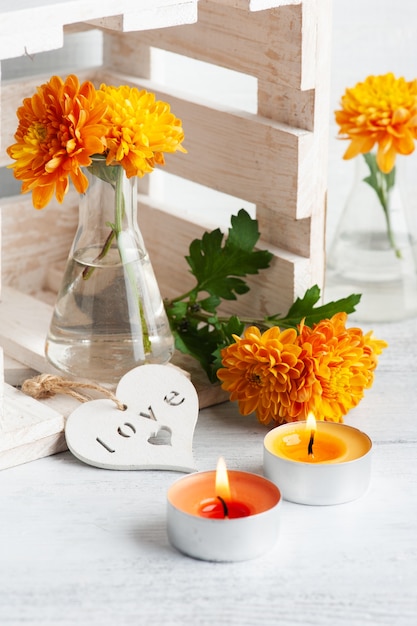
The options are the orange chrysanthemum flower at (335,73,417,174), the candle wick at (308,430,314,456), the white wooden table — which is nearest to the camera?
the white wooden table

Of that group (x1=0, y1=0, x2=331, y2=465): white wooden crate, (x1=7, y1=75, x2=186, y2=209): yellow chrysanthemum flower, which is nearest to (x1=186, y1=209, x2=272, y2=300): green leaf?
(x1=0, y1=0, x2=331, y2=465): white wooden crate

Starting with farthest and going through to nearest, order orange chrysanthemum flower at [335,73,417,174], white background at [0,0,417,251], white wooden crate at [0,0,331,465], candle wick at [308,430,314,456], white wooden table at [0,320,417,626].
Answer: white background at [0,0,417,251] → orange chrysanthemum flower at [335,73,417,174] → white wooden crate at [0,0,331,465] → candle wick at [308,430,314,456] → white wooden table at [0,320,417,626]

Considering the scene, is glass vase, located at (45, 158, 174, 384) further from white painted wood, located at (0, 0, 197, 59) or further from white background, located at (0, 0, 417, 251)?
white background, located at (0, 0, 417, 251)

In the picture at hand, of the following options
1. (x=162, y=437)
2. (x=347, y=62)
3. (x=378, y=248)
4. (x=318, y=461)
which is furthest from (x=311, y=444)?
(x=347, y=62)

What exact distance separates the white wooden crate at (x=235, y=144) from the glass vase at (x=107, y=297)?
0.16 feet

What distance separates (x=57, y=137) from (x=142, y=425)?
20 cm

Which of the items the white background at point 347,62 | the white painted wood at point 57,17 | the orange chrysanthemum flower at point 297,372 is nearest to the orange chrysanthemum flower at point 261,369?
the orange chrysanthemum flower at point 297,372

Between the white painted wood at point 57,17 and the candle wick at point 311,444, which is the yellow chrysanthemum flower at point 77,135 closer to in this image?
the white painted wood at point 57,17

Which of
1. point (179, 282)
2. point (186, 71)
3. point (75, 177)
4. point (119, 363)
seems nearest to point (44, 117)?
point (75, 177)

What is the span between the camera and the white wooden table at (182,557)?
0.61 metres

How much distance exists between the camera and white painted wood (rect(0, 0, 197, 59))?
0.67 metres

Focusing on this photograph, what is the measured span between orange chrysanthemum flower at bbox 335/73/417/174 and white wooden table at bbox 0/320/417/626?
28 cm

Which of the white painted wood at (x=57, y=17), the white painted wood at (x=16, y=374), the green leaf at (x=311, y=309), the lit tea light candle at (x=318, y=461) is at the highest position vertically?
the white painted wood at (x=57, y=17)

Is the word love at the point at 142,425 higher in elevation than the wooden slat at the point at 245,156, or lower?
lower
